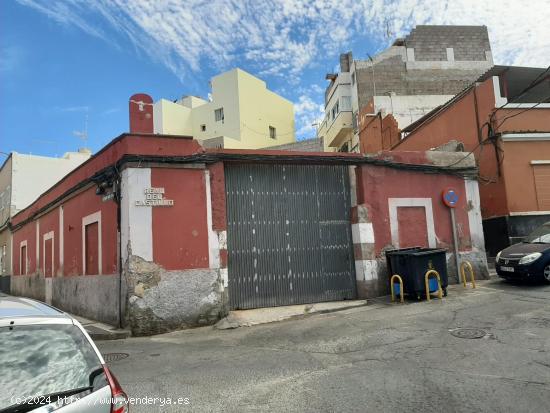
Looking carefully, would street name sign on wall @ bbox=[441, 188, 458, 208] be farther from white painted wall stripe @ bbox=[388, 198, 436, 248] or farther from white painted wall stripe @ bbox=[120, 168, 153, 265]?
white painted wall stripe @ bbox=[120, 168, 153, 265]

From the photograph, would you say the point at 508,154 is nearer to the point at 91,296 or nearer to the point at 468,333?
the point at 468,333

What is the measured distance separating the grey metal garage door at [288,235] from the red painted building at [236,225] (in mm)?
26

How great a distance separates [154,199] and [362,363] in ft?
18.5

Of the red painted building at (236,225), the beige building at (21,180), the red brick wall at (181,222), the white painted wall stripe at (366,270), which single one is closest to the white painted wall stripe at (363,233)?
the red painted building at (236,225)

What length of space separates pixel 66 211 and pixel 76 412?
1248cm

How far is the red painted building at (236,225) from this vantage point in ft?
29.5

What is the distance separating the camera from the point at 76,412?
2.29 meters

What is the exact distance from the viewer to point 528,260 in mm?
10281

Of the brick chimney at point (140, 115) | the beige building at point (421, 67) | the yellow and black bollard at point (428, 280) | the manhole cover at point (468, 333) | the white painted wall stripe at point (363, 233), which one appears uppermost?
the beige building at point (421, 67)

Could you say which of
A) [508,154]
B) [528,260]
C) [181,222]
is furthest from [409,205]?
[181,222]

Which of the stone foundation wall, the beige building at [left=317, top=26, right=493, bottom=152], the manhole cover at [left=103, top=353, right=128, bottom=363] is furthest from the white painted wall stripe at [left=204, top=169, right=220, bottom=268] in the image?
the beige building at [left=317, top=26, right=493, bottom=152]

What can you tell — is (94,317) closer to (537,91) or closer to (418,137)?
(418,137)

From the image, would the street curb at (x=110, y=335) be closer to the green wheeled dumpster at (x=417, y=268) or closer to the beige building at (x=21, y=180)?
the green wheeled dumpster at (x=417, y=268)

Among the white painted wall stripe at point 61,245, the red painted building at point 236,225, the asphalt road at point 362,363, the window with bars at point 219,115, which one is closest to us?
the asphalt road at point 362,363
